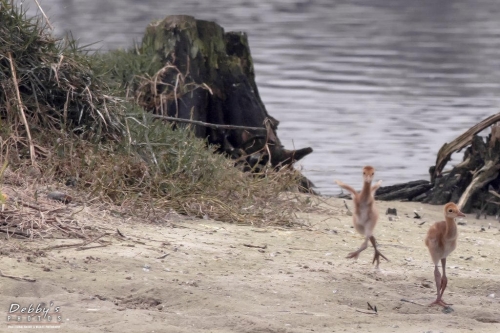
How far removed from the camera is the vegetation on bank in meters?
7.14

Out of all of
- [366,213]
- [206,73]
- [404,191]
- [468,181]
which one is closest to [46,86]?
[366,213]

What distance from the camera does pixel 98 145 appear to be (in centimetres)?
748

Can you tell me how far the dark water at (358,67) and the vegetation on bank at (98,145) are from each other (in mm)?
2438

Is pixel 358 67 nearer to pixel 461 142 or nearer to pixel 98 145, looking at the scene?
pixel 461 142

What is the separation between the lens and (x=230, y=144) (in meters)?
10.1

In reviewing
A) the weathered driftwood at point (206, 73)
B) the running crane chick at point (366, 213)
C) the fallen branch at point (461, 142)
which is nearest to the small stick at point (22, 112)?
the running crane chick at point (366, 213)

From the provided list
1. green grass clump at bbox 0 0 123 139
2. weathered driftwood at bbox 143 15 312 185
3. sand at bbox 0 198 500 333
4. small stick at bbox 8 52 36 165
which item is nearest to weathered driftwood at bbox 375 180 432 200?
weathered driftwood at bbox 143 15 312 185

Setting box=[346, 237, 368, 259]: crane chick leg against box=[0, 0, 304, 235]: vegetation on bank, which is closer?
box=[346, 237, 368, 259]: crane chick leg

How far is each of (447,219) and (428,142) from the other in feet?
29.2

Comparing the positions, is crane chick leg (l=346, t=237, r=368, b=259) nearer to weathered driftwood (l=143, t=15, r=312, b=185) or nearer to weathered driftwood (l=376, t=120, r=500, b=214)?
weathered driftwood (l=376, t=120, r=500, b=214)

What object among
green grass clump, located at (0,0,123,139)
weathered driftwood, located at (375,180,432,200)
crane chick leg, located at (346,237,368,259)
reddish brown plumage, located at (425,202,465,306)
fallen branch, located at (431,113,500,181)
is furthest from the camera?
weathered driftwood, located at (375,180,432,200)

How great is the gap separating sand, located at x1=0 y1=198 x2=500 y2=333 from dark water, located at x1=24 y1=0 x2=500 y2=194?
11.7 feet

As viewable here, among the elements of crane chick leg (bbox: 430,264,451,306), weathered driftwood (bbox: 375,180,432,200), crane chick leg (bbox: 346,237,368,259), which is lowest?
weathered driftwood (bbox: 375,180,432,200)

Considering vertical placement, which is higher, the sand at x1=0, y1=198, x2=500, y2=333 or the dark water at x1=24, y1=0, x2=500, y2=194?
the dark water at x1=24, y1=0, x2=500, y2=194
